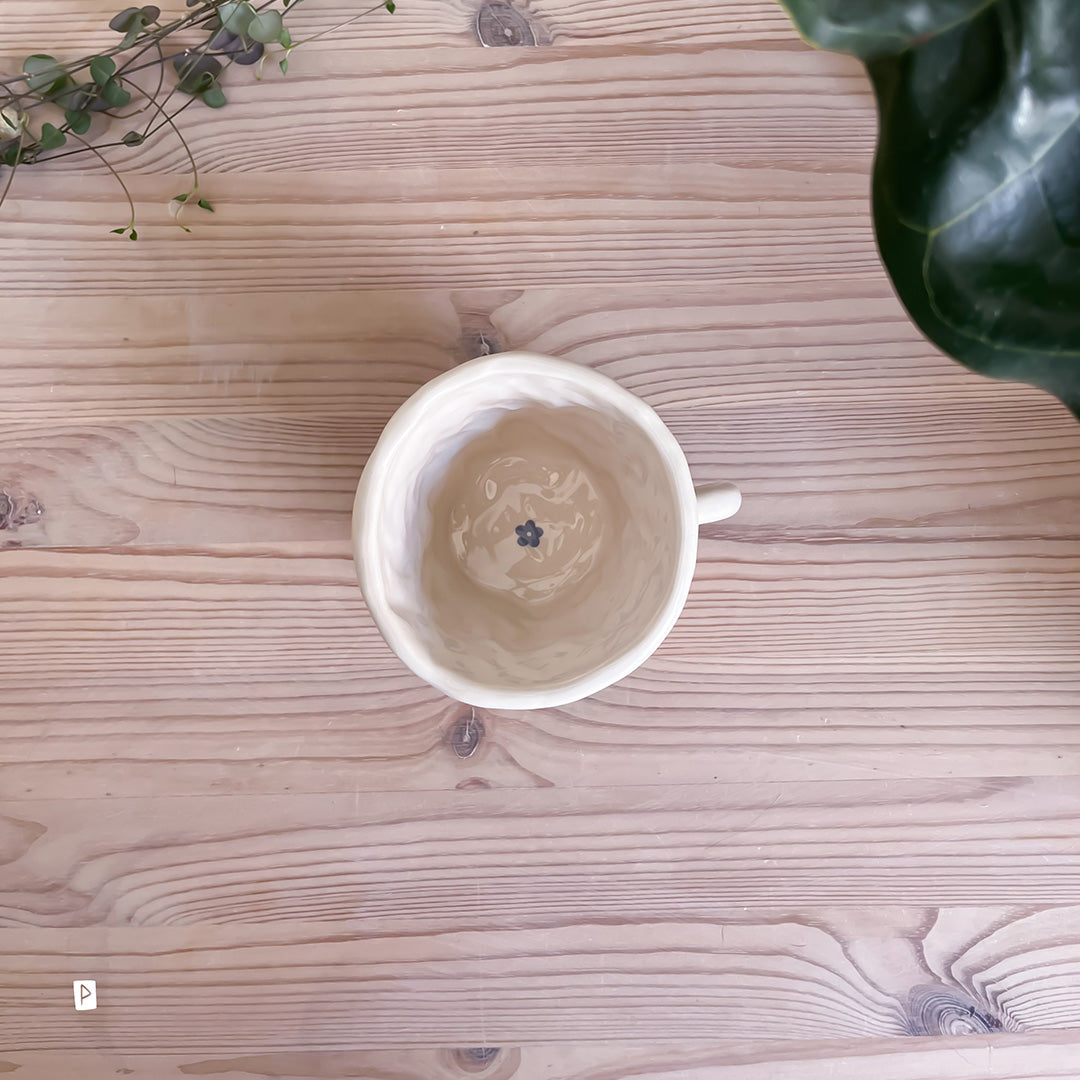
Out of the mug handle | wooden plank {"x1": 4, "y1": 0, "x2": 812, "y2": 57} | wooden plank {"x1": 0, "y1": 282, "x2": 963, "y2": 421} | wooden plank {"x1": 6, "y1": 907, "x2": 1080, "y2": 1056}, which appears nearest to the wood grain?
wooden plank {"x1": 4, "y1": 0, "x2": 812, "y2": 57}

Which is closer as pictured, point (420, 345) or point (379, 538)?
point (379, 538)

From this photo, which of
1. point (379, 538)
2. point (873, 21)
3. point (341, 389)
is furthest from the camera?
point (341, 389)

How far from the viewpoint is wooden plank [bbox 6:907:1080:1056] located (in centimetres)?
50

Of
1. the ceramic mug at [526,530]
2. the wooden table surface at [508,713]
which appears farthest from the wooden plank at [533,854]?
the ceramic mug at [526,530]

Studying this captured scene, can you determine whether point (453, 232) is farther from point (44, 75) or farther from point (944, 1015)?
point (944, 1015)

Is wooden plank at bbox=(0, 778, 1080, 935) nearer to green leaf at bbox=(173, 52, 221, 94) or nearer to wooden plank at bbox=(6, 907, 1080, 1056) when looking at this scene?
wooden plank at bbox=(6, 907, 1080, 1056)

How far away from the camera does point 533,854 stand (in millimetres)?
499

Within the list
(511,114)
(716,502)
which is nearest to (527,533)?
(716,502)

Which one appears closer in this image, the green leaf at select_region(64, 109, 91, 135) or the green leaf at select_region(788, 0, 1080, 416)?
the green leaf at select_region(788, 0, 1080, 416)

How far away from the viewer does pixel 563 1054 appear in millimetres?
505

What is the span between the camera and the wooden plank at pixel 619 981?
1.65ft

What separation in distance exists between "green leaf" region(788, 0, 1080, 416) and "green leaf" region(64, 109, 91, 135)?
419 mm

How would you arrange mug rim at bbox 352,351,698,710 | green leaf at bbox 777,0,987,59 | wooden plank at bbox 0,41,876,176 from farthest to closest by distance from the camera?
wooden plank at bbox 0,41,876,176
mug rim at bbox 352,351,698,710
green leaf at bbox 777,0,987,59

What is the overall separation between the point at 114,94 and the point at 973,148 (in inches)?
17.4
